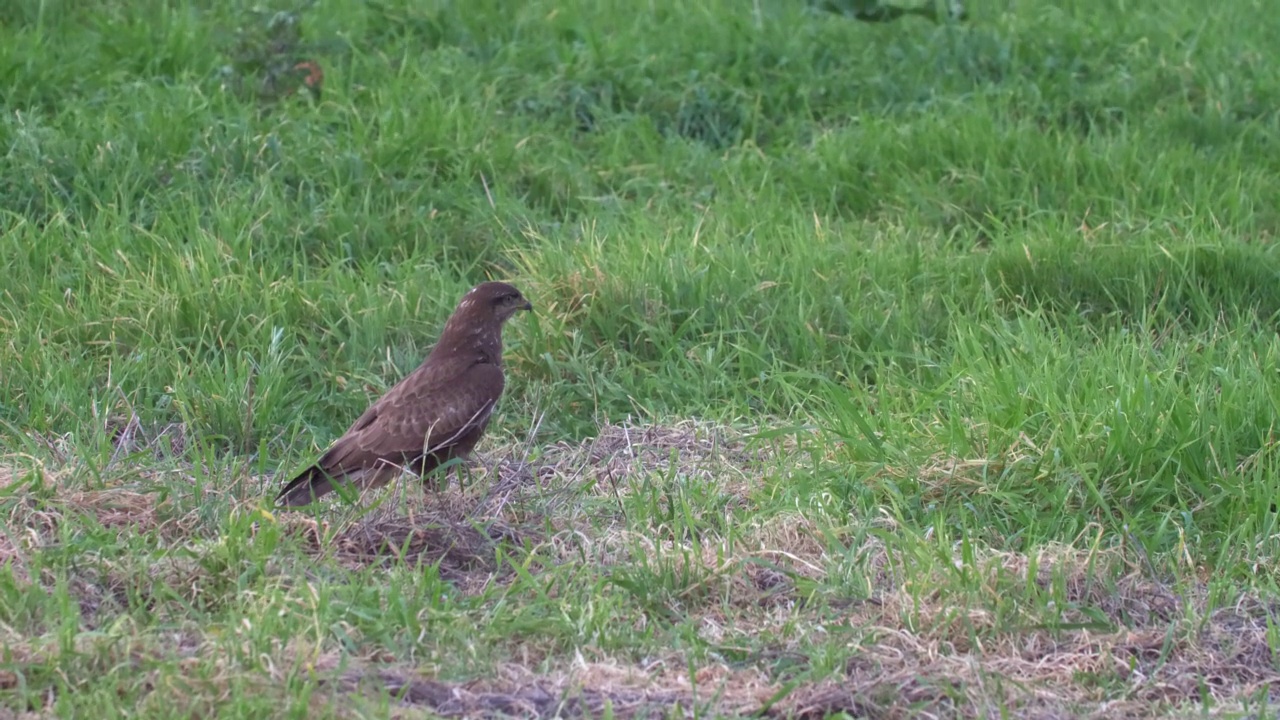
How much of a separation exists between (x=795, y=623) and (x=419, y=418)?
1782 millimetres

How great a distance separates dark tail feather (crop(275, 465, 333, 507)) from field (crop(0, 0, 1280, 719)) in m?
0.15

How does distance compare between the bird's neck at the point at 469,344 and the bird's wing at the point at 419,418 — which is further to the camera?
the bird's neck at the point at 469,344

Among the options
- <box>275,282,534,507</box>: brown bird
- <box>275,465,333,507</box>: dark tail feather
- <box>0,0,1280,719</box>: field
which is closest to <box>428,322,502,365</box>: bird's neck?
<box>275,282,534,507</box>: brown bird

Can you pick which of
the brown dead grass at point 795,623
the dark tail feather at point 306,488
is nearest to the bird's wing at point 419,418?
the dark tail feather at point 306,488

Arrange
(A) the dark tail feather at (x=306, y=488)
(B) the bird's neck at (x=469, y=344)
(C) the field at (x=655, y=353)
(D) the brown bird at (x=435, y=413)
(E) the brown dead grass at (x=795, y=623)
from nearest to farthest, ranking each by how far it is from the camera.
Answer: (E) the brown dead grass at (x=795, y=623) < (C) the field at (x=655, y=353) < (A) the dark tail feather at (x=306, y=488) < (D) the brown bird at (x=435, y=413) < (B) the bird's neck at (x=469, y=344)

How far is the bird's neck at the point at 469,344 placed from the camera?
5.80 meters

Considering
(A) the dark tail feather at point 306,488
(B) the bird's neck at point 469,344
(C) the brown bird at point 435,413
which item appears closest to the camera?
(A) the dark tail feather at point 306,488

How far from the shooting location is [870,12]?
971 cm

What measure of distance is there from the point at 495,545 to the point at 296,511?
0.63 meters

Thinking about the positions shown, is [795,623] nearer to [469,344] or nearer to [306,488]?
[306,488]

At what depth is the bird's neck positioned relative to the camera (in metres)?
5.80

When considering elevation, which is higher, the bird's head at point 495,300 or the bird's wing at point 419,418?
the bird's head at point 495,300

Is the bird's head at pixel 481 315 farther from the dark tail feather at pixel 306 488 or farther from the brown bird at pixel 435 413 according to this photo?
the dark tail feather at pixel 306 488

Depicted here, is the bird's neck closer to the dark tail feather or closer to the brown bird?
the brown bird
